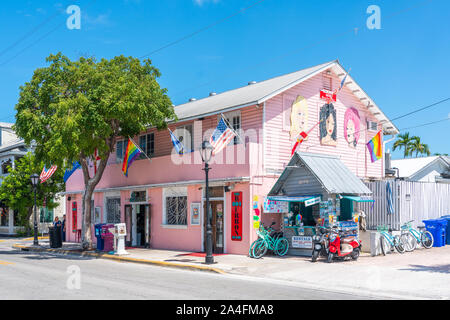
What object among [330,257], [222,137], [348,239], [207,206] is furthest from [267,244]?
[222,137]

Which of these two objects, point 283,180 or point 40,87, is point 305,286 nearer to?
point 283,180

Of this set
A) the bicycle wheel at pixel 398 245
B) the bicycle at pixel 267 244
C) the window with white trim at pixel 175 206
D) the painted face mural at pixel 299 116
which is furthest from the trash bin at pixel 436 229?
the window with white trim at pixel 175 206

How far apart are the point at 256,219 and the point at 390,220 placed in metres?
5.50

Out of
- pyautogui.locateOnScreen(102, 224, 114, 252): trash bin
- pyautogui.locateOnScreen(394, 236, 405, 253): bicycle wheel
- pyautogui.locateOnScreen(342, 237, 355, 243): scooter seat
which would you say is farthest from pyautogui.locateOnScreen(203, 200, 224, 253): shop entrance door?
pyautogui.locateOnScreen(394, 236, 405, 253): bicycle wheel

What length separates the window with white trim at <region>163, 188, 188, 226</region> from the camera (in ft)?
68.2

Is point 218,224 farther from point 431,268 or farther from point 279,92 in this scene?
point 431,268

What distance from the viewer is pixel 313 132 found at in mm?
21297

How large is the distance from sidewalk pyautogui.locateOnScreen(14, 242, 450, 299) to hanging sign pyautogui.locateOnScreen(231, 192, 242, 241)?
0.96 metres

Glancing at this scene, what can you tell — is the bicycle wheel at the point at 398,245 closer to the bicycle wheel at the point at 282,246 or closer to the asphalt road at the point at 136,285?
the bicycle wheel at the point at 282,246

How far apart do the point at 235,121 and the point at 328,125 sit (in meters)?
4.69

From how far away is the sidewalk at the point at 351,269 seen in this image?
35.5 ft
